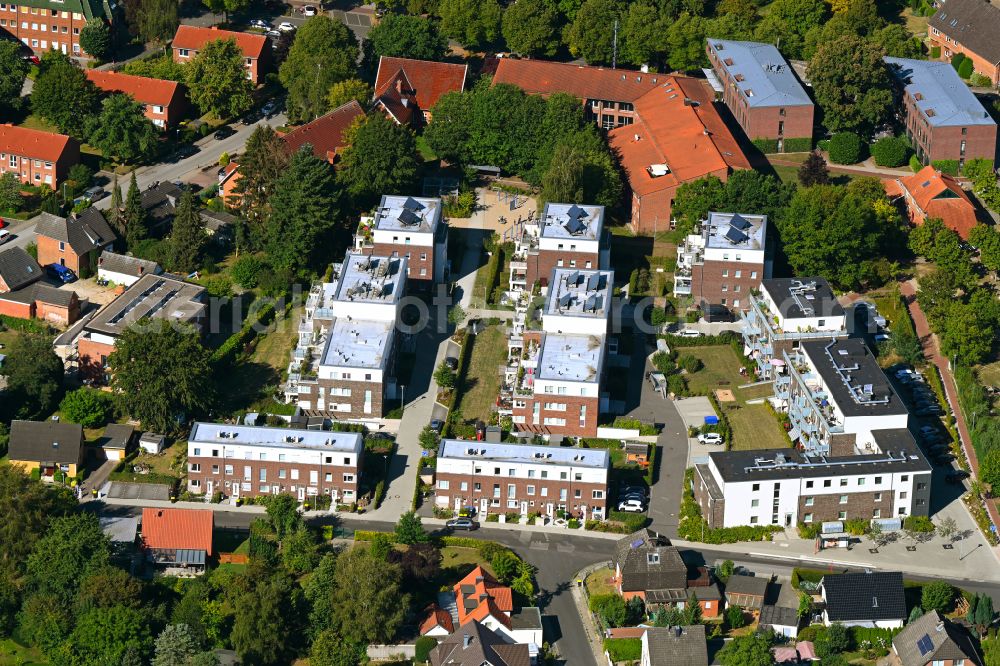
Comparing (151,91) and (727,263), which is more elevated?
(727,263)

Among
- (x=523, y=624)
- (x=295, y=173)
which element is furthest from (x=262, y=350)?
(x=523, y=624)

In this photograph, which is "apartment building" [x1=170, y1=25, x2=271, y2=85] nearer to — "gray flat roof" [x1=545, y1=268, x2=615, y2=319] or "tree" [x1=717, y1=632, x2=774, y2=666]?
"gray flat roof" [x1=545, y1=268, x2=615, y2=319]

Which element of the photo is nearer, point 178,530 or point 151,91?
point 178,530

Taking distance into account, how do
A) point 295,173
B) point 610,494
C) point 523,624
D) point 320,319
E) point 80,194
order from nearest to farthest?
1. point 523,624
2. point 610,494
3. point 320,319
4. point 295,173
5. point 80,194

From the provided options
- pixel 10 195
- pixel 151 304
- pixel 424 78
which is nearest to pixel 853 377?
pixel 151 304

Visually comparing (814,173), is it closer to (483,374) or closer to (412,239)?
(412,239)

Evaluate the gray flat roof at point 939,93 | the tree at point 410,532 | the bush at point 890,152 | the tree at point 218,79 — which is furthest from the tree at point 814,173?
the tree at point 410,532

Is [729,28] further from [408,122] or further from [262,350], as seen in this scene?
[262,350]
